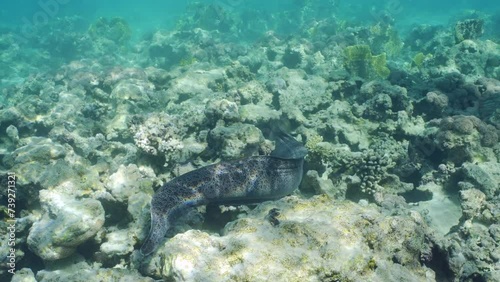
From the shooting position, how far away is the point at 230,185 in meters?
5.04

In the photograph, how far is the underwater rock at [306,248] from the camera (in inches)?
119

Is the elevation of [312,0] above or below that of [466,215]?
above

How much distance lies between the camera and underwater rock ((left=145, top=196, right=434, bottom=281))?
119 inches

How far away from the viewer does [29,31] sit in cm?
3028

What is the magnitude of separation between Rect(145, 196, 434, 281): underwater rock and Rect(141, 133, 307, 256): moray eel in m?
0.79

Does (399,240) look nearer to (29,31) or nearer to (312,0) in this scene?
(312,0)

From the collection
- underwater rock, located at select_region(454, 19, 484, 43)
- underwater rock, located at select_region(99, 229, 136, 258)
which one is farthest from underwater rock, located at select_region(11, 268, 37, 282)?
underwater rock, located at select_region(454, 19, 484, 43)

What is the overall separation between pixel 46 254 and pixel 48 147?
9.33 ft

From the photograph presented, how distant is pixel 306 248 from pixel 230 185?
203 cm

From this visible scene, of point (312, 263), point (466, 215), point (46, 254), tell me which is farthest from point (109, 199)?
point (466, 215)

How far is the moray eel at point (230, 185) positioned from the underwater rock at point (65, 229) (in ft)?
2.81

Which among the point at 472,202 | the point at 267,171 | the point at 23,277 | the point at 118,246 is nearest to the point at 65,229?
the point at 118,246

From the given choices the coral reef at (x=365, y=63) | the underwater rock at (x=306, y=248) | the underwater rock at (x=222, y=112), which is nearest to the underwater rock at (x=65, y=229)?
the underwater rock at (x=306, y=248)

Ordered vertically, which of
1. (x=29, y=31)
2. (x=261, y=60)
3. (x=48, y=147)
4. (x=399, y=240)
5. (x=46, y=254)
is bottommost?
(x=46, y=254)
